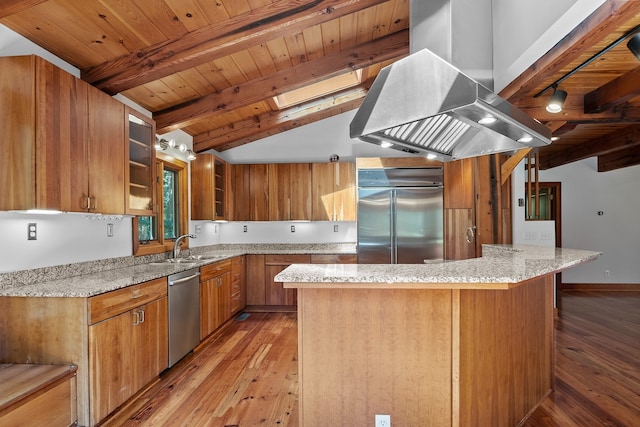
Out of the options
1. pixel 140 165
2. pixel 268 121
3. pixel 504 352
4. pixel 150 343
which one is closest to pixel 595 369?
pixel 504 352

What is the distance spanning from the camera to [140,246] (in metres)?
3.34

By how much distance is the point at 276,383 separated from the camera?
2707mm

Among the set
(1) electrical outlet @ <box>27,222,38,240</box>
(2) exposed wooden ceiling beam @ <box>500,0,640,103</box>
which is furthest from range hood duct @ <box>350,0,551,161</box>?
(1) electrical outlet @ <box>27,222,38,240</box>

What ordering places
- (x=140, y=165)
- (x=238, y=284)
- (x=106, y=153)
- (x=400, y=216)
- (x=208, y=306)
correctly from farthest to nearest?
(x=400, y=216) < (x=238, y=284) < (x=208, y=306) < (x=140, y=165) < (x=106, y=153)

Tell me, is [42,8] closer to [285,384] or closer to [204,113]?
[204,113]

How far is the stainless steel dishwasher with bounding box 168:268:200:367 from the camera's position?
287 centimetres

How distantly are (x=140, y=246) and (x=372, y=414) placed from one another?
267 cm

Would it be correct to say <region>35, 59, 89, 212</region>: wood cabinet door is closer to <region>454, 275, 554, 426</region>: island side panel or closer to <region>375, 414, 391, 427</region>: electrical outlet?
<region>375, 414, 391, 427</region>: electrical outlet

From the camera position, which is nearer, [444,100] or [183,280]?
[444,100]

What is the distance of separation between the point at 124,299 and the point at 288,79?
2.47m

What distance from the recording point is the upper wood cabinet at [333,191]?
5.04m

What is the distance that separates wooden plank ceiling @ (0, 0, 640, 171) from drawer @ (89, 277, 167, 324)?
1518 millimetres

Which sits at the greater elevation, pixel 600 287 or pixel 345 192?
pixel 345 192

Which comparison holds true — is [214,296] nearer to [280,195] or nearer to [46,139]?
[280,195]
